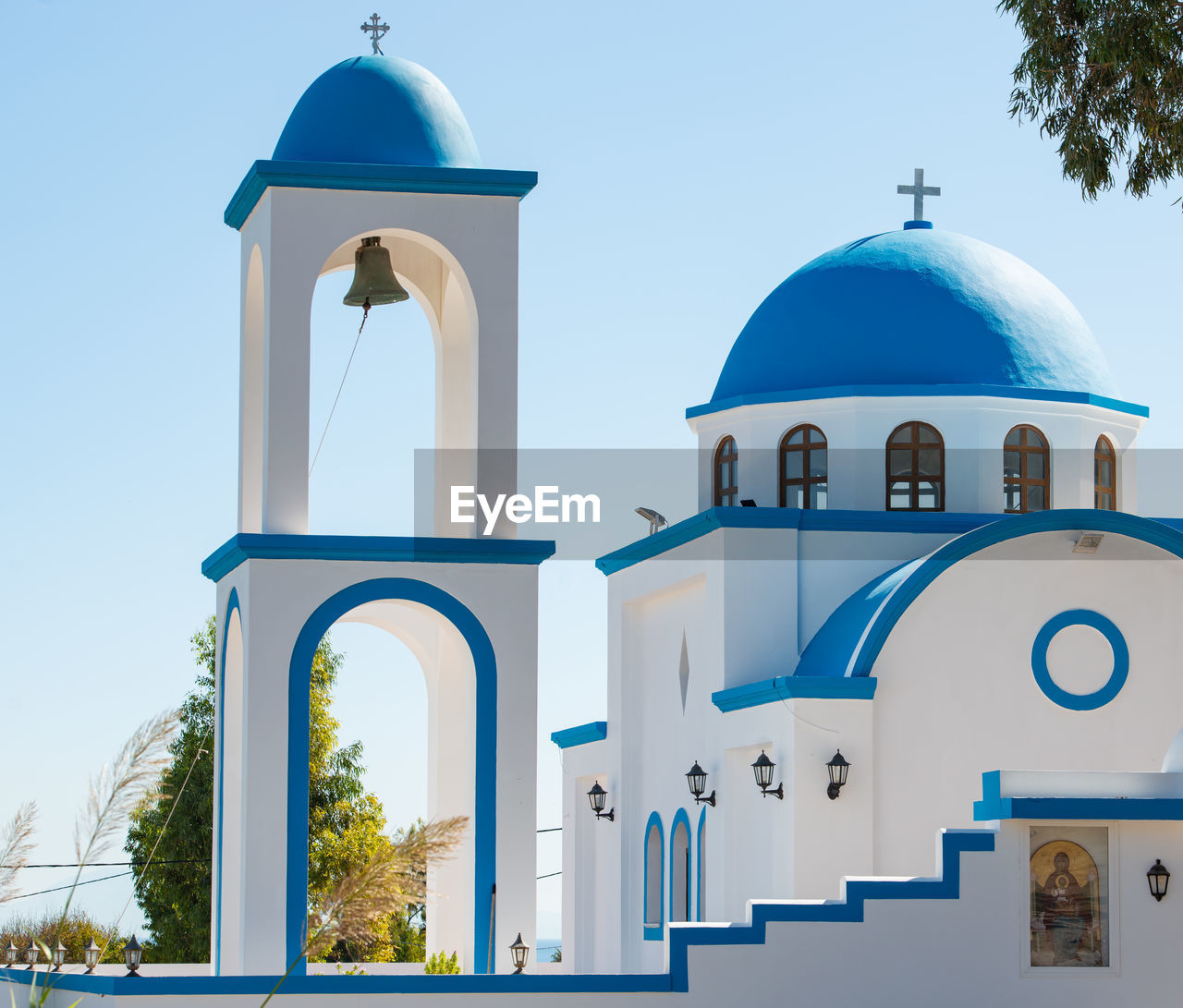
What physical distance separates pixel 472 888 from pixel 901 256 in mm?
9806

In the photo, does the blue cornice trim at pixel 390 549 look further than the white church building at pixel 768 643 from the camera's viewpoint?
Yes

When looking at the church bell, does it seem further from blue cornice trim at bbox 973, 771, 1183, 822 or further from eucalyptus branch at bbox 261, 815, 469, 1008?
eucalyptus branch at bbox 261, 815, 469, 1008

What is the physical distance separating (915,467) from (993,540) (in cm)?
306

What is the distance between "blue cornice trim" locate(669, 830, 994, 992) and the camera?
1232 cm

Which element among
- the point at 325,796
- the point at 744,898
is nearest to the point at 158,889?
the point at 325,796

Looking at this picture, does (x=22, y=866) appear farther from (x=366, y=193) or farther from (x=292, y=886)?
(x=366, y=193)

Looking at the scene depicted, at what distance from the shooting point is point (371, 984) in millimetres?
12047

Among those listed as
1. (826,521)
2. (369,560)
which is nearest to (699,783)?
(826,521)

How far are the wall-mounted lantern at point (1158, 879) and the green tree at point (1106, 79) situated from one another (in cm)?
518

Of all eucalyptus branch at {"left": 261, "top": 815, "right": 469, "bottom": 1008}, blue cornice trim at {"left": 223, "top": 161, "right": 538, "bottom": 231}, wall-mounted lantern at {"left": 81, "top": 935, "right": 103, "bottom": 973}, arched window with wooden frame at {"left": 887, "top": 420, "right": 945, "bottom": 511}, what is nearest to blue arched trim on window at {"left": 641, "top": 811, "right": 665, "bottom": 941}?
arched window with wooden frame at {"left": 887, "top": 420, "right": 945, "bottom": 511}

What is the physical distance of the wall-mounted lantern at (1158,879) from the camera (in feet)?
40.6

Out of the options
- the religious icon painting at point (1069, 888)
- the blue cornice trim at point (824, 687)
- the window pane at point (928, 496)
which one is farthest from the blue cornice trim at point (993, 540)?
the religious icon painting at point (1069, 888)

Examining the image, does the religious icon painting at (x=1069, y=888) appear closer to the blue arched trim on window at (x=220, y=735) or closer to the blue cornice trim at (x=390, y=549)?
the blue cornice trim at (x=390, y=549)

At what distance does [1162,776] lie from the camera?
1240 centimetres
